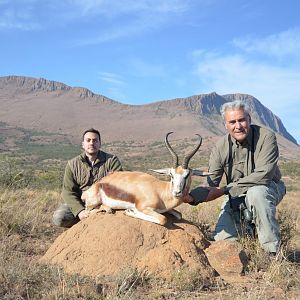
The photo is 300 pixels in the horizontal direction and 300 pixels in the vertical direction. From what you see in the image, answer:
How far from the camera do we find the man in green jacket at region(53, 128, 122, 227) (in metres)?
7.27

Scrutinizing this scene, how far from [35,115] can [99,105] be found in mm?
37149

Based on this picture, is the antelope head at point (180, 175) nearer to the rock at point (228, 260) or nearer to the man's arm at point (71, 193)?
the rock at point (228, 260)

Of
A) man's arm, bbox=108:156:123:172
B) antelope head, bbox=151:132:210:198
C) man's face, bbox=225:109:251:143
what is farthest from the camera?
man's arm, bbox=108:156:123:172

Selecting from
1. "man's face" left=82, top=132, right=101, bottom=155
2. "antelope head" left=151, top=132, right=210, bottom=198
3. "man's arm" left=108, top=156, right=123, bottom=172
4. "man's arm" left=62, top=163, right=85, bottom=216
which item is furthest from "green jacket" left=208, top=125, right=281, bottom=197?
"man's arm" left=62, top=163, right=85, bottom=216

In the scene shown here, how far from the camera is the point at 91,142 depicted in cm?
723

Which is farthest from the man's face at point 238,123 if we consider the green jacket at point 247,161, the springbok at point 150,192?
the springbok at point 150,192

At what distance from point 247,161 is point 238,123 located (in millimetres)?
630

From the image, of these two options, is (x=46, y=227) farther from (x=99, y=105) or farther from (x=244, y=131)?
(x=99, y=105)

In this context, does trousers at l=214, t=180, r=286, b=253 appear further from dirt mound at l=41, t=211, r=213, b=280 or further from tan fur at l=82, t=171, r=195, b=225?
tan fur at l=82, t=171, r=195, b=225

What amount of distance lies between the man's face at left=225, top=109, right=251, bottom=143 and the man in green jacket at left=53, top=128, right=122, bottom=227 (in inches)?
86.3

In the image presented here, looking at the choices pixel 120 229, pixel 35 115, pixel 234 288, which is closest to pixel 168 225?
pixel 120 229

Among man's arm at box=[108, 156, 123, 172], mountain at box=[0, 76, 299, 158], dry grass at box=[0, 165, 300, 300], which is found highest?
mountain at box=[0, 76, 299, 158]

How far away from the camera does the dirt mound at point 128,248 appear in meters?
5.39

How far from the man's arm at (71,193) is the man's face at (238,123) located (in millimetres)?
2765
